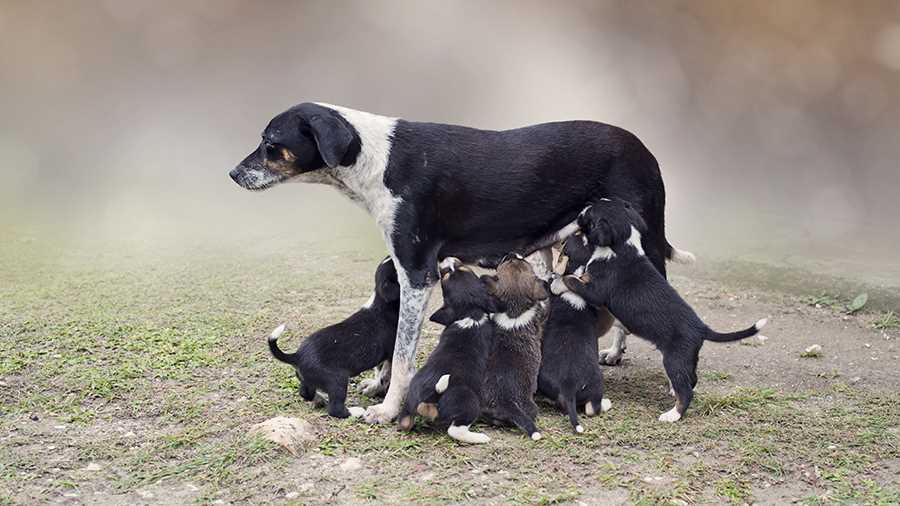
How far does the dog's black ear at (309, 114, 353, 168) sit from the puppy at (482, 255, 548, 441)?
1009mm

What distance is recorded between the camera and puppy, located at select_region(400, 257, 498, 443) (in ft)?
15.0

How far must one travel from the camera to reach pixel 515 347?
5.00 meters

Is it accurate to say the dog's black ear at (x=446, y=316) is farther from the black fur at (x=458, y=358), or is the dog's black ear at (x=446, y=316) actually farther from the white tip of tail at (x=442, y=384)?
the white tip of tail at (x=442, y=384)

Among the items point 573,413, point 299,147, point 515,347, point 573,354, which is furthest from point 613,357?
point 299,147

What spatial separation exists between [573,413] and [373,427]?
96 centimetres

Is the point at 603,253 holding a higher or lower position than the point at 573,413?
higher

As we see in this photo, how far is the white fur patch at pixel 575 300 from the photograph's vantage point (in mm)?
5238

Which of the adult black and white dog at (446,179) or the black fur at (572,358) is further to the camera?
the adult black and white dog at (446,179)

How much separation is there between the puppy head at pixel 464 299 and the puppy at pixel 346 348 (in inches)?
11.9

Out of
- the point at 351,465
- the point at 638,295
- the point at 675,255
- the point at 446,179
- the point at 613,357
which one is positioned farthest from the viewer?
the point at 613,357

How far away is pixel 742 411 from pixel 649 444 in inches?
28.5

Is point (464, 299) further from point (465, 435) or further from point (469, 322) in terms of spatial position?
point (465, 435)

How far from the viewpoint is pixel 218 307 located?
732 cm

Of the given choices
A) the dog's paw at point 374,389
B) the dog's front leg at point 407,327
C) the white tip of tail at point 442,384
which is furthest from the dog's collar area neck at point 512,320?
the dog's paw at point 374,389
